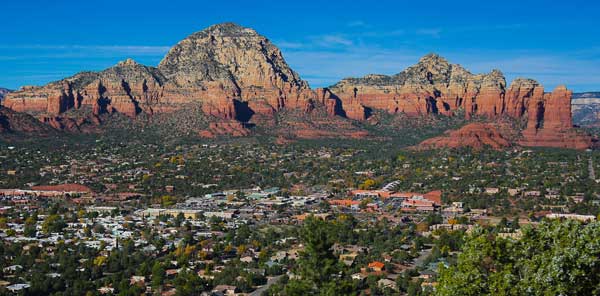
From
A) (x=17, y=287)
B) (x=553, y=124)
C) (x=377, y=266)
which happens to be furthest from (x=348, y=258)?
(x=553, y=124)

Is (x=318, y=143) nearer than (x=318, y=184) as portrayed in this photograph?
No

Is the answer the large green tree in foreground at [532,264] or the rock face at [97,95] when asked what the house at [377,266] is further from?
the rock face at [97,95]

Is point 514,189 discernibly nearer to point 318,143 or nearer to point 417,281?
point 417,281

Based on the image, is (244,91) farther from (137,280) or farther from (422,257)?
(137,280)

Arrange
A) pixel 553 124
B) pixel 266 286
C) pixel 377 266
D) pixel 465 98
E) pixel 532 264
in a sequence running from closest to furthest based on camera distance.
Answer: pixel 532 264 → pixel 266 286 → pixel 377 266 → pixel 553 124 → pixel 465 98

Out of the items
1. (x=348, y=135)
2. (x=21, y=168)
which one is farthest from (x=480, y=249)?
(x=348, y=135)
